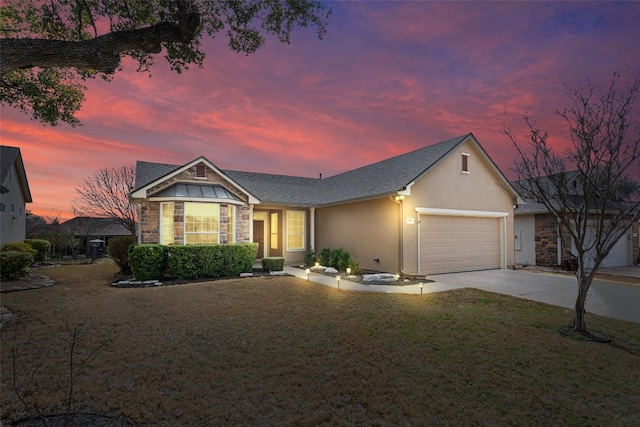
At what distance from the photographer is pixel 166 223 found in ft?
42.0

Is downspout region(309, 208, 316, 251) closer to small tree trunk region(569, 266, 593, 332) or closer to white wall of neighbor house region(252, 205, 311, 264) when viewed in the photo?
white wall of neighbor house region(252, 205, 311, 264)

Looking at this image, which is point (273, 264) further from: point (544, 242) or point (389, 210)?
point (544, 242)

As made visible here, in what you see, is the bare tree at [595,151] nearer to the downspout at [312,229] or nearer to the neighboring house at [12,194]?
the downspout at [312,229]

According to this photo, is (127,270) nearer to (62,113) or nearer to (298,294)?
(62,113)

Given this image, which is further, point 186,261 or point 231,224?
point 231,224

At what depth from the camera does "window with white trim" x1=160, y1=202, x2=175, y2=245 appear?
12.7 meters

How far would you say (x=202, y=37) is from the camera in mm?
7473

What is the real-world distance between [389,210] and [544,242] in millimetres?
9926

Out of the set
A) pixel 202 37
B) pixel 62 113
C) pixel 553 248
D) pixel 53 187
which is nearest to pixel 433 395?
pixel 202 37

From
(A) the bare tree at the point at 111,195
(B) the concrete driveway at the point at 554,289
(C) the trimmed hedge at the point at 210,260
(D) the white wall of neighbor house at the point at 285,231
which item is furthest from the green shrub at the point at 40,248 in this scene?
(B) the concrete driveway at the point at 554,289

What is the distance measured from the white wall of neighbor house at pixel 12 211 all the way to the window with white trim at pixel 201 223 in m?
9.59

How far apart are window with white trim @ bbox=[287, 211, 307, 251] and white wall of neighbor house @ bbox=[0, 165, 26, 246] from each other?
43.5 feet

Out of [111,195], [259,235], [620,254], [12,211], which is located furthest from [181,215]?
[620,254]

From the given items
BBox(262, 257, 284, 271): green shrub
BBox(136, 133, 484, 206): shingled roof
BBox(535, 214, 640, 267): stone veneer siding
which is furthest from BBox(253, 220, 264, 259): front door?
BBox(535, 214, 640, 267): stone veneer siding
